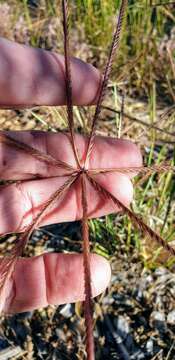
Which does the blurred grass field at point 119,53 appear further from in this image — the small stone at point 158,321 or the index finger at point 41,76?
the index finger at point 41,76

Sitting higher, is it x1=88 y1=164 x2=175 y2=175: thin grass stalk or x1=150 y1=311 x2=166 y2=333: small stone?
x1=88 y1=164 x2=175 y2=175: thin grass stalk

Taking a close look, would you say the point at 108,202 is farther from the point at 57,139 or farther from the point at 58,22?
the point at 58,22

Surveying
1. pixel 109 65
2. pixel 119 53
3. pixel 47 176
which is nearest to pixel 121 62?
pixel 119 53

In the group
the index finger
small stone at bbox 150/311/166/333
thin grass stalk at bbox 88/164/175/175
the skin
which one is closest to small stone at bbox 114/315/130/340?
small stone at bbox 150/311/166/333

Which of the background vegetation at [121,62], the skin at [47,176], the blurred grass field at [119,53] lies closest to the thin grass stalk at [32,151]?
the skin at [47,176]

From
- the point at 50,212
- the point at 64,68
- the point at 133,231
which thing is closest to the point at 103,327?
the point at 133,231

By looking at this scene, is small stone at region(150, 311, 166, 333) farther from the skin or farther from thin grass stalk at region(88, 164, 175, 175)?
thin grass stalk at region(88, 164, 175, 175)

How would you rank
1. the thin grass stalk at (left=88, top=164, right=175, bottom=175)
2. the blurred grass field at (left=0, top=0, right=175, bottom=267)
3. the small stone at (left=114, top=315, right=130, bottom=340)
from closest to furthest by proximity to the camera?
the thin grass stalk at (left=88, top=164, right=175, bottom=175), the small stone at (left=114, top=315, right=130, bottom=340), the blurred grass field at (left=0, top=0, right=175, bottom=267)

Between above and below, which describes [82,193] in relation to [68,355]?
above

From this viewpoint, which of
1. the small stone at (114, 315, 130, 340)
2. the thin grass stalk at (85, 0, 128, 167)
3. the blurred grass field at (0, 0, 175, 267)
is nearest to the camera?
the thin grass stalk at (85, 0, 128, 167)
